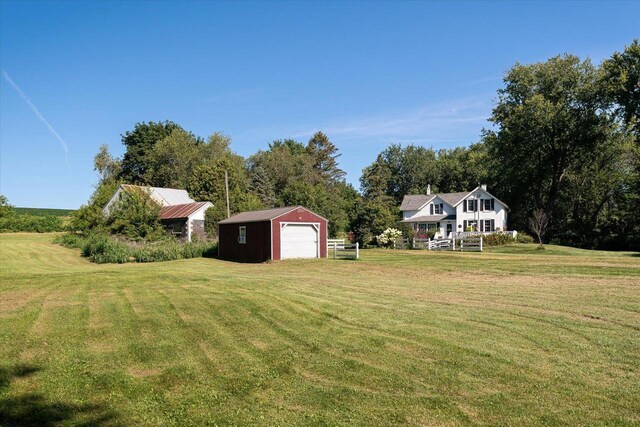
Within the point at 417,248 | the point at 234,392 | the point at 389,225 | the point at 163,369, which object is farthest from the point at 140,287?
the point at 389,225

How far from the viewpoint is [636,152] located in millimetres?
48656

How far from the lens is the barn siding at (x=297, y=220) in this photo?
30.3m

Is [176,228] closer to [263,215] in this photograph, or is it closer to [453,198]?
[263,215]

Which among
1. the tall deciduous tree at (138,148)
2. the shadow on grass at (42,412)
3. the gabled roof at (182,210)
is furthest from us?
the tall deciduous tree at (138,148)

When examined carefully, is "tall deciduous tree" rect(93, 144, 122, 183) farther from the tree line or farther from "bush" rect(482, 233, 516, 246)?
"bush" rect(482, 233, 516, 246)

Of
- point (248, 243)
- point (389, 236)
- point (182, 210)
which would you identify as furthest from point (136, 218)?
point (389, 236)

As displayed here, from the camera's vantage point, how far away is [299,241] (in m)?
31.7

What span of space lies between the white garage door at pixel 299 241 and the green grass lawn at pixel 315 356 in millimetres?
16879

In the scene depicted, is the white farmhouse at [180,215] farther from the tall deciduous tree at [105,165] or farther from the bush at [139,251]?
the tall deciduous tree at [105,165]

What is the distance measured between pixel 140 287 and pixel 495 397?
1145 cm

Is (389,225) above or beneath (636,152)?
beneath

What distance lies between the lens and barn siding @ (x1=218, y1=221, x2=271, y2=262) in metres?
30.5

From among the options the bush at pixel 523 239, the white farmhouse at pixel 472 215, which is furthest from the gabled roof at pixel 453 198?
the bush at pixel 523 239

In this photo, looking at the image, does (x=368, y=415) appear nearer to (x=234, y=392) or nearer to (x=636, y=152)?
Result: (x=234, y=392)
